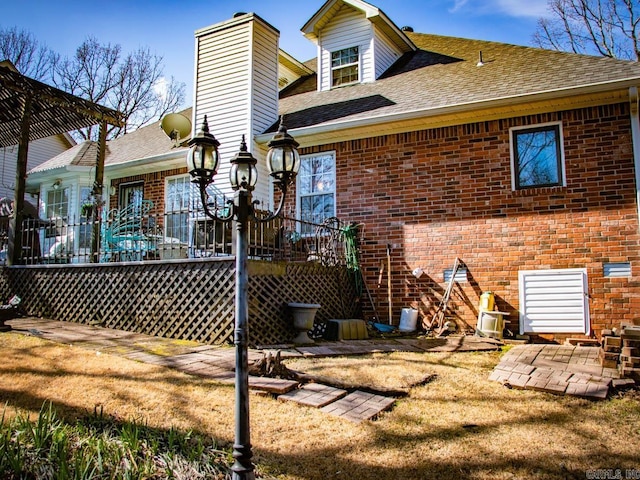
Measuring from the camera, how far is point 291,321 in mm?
6270

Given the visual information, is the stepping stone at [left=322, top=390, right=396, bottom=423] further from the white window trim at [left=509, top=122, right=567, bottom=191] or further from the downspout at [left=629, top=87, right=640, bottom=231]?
the downspout at [left=629, top=87, right=640, bottom=231]

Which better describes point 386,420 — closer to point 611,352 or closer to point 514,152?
point 611,352

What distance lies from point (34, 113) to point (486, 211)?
9434mm

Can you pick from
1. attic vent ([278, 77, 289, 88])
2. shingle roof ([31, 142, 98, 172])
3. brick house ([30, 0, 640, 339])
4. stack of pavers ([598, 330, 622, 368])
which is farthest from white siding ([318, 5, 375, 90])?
stack of pavers ([598, 330, 622, 368])

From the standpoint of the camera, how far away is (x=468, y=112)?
7.54 m

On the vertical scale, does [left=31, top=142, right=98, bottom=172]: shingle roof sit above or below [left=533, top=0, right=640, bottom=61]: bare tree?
below

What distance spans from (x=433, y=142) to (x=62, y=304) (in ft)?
22.1

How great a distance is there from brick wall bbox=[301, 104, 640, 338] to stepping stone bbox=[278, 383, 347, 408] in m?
3.99

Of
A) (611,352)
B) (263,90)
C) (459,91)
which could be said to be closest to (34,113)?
(263,90)

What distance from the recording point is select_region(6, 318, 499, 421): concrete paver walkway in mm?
3706

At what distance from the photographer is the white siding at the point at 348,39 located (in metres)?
10.4

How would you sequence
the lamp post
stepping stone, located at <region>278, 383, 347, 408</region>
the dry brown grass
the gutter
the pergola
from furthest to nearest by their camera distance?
1. the gutter
2. the pergola
3. stepping stone, located at <region>278, 383, 347, 408</region>
4. the dry brown grass
5. the lamp post

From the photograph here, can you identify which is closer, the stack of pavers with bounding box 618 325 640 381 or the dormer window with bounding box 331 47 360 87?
the stack of pavers with bounding box 618 325 640 381

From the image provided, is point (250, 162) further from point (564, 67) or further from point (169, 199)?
point (169, 199)
